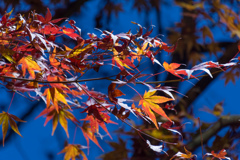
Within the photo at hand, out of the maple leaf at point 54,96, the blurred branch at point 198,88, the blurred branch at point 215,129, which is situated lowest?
the blurred branch at point 215,129

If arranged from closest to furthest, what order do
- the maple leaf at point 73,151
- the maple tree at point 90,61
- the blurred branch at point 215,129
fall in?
the maple tree at point 90,61 < the maple leaf at point 73,151 < the blurred branch at point 215,129

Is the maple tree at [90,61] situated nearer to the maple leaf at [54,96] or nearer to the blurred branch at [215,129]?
the maple leaf at [54,96]

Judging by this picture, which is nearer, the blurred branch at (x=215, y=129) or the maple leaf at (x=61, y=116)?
the maple leaf at (x=61, y=116)

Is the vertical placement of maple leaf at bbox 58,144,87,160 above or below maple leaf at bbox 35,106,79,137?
below

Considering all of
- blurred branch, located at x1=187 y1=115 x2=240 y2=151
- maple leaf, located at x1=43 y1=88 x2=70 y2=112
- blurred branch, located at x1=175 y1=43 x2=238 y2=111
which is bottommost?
blurred branch, located at x1=187 y1=115 x2=240 y2=151

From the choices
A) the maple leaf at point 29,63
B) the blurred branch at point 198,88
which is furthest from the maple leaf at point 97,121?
the blurred branch at point 198,88

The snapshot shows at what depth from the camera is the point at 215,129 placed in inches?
46.9

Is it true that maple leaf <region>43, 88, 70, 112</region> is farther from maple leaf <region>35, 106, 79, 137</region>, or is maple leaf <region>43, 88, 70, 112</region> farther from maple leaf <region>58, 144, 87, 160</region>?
maple leaf <region>58, 144, 87, 160</region>

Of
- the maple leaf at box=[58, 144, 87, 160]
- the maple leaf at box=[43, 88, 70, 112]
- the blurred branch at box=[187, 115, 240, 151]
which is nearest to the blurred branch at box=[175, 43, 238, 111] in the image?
the blurred branch at box=[187, 115, 240, 151]

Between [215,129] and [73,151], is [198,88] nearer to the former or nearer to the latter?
[215,129]

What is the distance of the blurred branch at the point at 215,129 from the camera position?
1171 millimetres

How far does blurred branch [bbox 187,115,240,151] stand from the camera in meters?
1.17

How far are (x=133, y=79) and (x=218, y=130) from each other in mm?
854

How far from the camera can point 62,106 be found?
28.9 inches
